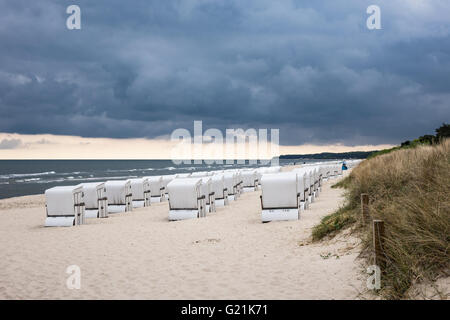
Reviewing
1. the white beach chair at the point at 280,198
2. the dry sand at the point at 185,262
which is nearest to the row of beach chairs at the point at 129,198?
the dry sand at the point at 185,262

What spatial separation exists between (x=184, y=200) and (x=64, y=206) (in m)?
3.95

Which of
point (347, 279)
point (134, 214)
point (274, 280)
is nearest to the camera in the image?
point (347, 279)

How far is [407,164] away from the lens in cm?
1028

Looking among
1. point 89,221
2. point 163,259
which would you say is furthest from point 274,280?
point 89,221

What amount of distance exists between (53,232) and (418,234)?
34.7 feet

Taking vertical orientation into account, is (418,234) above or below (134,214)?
above

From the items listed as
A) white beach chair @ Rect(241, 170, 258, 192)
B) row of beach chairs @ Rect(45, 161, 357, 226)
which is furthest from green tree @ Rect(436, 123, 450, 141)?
row of beach chairs @ Rect(45, 161, 357, 226)

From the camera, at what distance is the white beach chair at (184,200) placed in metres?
13.9

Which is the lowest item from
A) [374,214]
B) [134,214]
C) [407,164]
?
[134,214]

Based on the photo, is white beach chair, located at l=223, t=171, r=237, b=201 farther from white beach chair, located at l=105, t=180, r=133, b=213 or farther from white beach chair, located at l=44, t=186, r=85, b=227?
white beach chair, located at l=44, t=186, r=85, b=227

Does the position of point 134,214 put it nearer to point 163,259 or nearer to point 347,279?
point 163,259

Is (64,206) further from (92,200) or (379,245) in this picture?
(379,245)

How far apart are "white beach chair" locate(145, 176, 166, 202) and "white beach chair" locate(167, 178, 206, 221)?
807 cm
